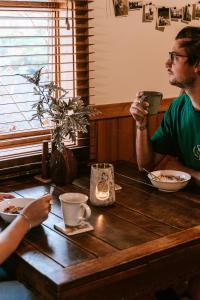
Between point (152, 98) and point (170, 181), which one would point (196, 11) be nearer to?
point (152, 98)

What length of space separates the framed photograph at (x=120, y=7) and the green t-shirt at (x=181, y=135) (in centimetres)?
58

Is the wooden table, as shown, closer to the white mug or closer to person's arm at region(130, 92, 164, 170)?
the white mug

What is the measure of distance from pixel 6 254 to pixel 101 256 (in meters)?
0.30

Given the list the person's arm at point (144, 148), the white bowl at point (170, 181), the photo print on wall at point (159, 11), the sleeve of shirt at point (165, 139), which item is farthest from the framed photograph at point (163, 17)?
the white bowl at point (170, 181)

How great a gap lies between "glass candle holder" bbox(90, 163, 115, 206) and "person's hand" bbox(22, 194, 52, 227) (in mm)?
268

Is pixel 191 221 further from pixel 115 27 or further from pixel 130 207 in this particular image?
pixel 115 27

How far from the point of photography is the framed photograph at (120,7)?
2701 millimetres

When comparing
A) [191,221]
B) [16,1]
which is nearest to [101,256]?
[191,221]

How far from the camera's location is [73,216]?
5.82 ft

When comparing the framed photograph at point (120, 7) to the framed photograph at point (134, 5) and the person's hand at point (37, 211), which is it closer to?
the framed photograph at point (134, 5)

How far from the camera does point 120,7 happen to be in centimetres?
272

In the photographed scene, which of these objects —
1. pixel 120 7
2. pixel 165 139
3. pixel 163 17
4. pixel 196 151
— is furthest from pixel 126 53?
pixel 196 151

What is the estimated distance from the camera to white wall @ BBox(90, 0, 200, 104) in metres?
2.69

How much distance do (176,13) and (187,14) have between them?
0.10 metres
